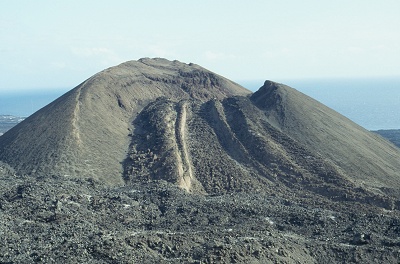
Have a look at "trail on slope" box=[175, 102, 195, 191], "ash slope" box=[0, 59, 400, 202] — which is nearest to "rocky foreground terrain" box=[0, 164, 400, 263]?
"trail on slope" box=[175, 102, 195, 191]

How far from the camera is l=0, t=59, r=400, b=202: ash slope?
46375 millimetres

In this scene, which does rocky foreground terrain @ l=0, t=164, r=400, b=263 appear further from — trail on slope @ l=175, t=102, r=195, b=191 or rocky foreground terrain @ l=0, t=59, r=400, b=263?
trail on slope @ l=175, t=102, r=195, b=191

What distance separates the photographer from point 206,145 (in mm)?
53969

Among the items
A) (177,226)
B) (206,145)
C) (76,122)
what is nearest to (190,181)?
(206,145)

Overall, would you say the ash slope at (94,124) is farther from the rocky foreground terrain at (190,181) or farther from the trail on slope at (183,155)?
the trail on slope at (183,155)

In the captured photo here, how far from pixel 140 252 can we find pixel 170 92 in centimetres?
5051

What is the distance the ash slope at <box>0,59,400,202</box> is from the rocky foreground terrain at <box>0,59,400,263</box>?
0.58ft

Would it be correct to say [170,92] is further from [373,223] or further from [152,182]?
[373,223]

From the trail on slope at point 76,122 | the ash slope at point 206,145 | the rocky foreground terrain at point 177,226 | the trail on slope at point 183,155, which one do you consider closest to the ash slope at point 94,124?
the trail on slope at point 76,122

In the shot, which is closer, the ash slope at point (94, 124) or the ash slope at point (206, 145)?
the ash slope at point (206, 145)

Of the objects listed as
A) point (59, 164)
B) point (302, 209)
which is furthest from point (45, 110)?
point (302, 209)

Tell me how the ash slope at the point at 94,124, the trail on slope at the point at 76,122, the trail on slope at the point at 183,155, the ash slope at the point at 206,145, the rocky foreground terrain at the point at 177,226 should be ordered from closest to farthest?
the rocky foreground terrain at the point at 177,226
the trail on slope at the point at 183,155
the ash slope at the point at 206,145
the ash slope at the point at 94,124
the trail on slope at the point at 76,122

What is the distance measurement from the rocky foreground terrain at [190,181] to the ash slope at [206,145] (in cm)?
18

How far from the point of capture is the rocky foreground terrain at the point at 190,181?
2900cm
